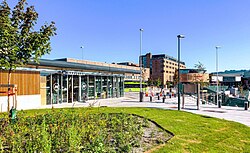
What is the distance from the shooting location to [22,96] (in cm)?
2275

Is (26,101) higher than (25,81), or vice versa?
(25,81)

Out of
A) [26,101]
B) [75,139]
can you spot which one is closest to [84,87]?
[26,101]

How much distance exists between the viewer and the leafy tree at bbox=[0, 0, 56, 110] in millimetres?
13422

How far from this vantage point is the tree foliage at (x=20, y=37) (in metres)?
13.4

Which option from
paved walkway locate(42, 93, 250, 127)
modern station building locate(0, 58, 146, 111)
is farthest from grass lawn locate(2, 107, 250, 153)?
modern station building locate(0, 58, 146, 111)

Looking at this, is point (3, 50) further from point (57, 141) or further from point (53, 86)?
point (53, 86)

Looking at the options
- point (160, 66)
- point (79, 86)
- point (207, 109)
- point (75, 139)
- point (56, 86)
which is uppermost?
point (160, 66)

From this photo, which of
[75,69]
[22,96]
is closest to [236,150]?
[22,96]

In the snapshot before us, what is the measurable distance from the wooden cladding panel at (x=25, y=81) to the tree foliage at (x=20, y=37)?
23.2 ft

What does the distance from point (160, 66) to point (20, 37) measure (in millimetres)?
113154

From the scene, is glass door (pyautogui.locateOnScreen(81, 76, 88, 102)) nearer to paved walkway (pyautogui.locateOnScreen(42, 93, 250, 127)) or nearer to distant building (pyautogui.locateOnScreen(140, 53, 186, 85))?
paved walkway (pyautogui.locateOnScreen(42, 93, 250, 127))

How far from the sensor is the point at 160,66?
124m

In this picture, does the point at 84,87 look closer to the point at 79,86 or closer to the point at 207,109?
the point at 79,86

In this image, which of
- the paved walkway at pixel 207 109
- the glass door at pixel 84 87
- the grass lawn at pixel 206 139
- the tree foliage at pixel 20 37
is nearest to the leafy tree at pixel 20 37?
the tree foliage at pixel 20 37
